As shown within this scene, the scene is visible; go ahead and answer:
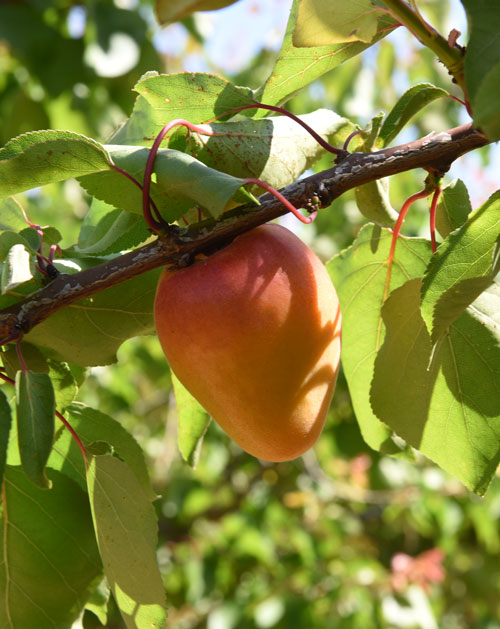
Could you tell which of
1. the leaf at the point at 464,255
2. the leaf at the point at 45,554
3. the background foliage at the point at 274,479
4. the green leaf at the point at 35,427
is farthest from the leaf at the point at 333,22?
the background foliage at the point at 274,479

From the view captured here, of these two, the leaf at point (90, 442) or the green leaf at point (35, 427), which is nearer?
the green leaf at point (35, 427)

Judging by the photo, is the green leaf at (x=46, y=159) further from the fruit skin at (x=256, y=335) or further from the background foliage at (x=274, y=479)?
the background foliage at (x=274, y=479)

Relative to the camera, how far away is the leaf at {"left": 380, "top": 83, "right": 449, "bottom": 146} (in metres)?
0.66

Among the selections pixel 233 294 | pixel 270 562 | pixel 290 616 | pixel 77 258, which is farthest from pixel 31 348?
pixel 270 562

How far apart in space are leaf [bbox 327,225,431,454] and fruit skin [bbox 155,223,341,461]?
156mm

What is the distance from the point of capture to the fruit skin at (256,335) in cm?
55

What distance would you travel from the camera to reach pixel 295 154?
0.67 metres

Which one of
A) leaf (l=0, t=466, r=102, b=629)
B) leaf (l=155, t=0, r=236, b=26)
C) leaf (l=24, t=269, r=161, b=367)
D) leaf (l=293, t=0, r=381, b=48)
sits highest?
leaf (l=155, t=0, r=236, b=26)

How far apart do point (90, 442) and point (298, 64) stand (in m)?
0.43

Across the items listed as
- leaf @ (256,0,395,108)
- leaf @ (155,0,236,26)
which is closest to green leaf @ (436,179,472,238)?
leaf @ (256,0,395,108)

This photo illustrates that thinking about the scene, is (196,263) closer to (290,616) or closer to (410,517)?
(290,616)

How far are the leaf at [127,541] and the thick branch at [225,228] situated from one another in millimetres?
154

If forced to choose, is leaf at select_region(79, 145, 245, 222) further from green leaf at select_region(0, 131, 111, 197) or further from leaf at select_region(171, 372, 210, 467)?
leaf at select_region(171, 372, 210, 467)

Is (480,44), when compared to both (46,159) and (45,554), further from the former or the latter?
(45,554)
